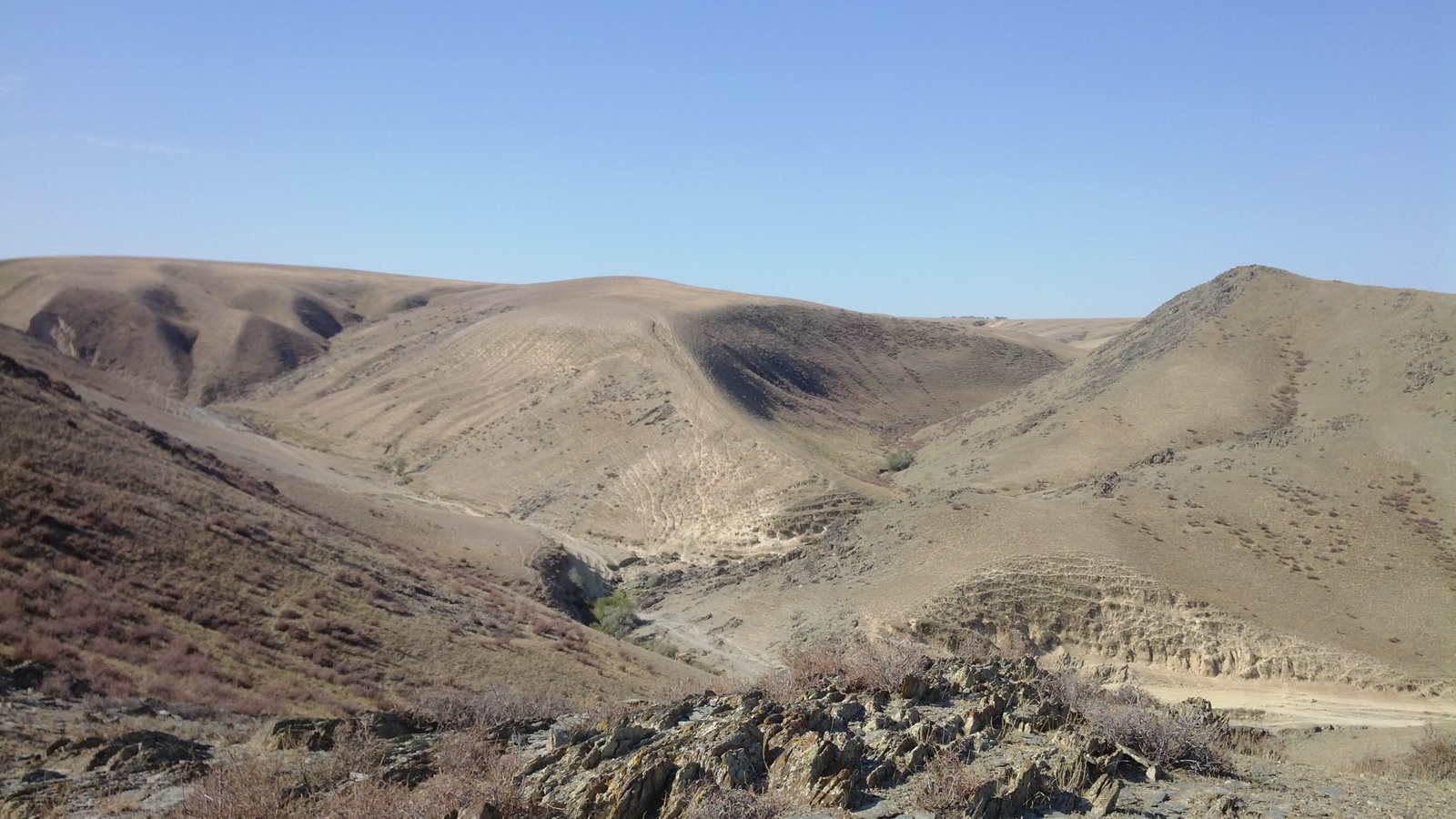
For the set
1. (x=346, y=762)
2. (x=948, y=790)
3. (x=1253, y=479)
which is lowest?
(x=346, y=762)

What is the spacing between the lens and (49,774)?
8.93 meters

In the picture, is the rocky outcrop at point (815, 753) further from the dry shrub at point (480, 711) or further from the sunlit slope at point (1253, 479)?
the sunlit slope at point (1253, 479)

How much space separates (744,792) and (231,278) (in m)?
121

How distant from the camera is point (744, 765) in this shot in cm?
740

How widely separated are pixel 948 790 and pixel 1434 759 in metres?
7.44

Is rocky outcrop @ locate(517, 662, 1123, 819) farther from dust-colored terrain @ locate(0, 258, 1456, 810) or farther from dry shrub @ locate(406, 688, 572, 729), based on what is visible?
dust-colored terrain @ locate(0, 258, 1456, 810)

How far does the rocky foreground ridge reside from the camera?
6.95m

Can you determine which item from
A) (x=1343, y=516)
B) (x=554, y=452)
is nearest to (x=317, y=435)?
(x=554, y=452)

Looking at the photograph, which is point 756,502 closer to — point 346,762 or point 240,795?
point 346,762

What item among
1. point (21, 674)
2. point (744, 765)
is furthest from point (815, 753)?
point (21, 674)

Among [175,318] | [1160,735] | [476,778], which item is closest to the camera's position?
[476,778]

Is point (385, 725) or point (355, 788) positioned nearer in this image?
point (355, 788)

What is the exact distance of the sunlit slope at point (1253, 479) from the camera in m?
26.1

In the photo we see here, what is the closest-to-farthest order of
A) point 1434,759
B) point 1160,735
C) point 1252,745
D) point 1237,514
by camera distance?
point 1160,735, point 1434,759, point 1252,745, point 1237,514
